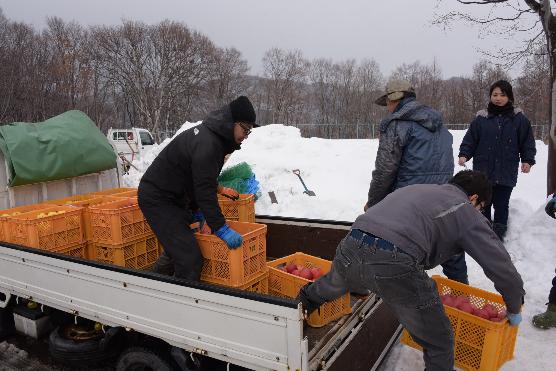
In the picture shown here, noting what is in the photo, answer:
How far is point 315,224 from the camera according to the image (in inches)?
181

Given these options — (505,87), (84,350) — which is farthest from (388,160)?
(84,350)

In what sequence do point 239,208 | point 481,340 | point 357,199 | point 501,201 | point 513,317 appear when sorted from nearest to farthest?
point 513,317
point 481,340
point 239,208
point 501,201
point 357,199

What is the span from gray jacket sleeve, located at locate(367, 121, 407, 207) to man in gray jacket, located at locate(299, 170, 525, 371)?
128 centimetres

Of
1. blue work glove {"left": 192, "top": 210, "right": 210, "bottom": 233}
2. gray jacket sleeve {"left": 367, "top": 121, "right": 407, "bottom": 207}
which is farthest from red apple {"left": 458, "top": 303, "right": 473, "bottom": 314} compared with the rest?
blue work glove {"left": 192, "top": 210, "right": 210, "bottom": 233}

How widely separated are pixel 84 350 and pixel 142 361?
86cm

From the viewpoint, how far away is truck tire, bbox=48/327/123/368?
3496 mm

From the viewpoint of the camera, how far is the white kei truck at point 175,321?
2498 millimetres

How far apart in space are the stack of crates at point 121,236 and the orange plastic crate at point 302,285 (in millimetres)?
1350

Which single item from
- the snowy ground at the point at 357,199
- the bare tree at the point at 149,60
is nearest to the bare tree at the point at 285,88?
the bare tree at the point at 149,60

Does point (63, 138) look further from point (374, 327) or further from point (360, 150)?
point (360, 150)

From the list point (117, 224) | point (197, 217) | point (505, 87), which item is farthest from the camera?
point (505, 87)

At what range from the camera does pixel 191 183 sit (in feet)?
12.0

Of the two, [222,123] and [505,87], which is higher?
[505,87]

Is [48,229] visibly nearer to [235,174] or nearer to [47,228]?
[47,228]
